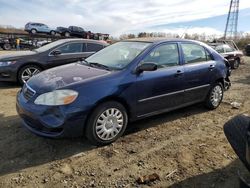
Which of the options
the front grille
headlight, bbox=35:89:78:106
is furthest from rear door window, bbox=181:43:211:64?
the front grille

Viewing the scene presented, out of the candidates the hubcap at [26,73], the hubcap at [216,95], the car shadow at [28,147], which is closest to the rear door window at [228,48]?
the hubcap at [216,95]

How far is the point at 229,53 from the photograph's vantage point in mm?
14266

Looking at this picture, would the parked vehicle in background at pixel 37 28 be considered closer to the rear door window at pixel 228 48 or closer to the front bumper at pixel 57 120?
the rear door window at pixel 228 48

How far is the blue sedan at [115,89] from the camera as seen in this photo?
12.9ft

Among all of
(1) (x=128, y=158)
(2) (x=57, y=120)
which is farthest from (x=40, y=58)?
(1) (x=128, y=158)

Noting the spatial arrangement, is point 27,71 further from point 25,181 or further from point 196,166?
point 196,166

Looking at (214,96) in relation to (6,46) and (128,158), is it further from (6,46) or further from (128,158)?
(6,46)

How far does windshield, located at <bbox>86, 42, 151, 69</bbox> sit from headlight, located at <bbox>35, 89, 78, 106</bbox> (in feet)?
3.39

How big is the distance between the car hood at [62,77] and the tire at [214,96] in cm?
268

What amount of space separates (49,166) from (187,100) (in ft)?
9.80

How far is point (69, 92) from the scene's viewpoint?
393 centimetres

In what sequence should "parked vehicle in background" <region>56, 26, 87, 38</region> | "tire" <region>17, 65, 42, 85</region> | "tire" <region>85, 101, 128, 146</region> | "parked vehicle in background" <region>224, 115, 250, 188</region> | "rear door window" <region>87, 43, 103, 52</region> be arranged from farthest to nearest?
1. "parked vehicle in background" <region>56, 26, 87, 38</region>
2. "rear door window" <region>87, 43, 103, 52</region>
3. "tire" <region>17, 65, 42, 85</region>
4. "tire" <region>85, 101, 128, 146</region>
5. "parked vehicle in background" <region>224, 115, 250, 188</region>

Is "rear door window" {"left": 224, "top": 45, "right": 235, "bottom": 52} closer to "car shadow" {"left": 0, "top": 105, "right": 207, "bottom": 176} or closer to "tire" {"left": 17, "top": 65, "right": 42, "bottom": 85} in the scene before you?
"tire" {"left": 17, "top": 65, "right": 42, "bottom": 85}

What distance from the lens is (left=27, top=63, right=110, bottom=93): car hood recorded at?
13.5ft
